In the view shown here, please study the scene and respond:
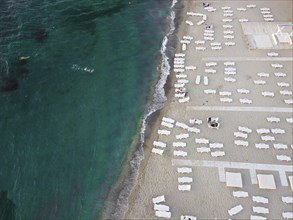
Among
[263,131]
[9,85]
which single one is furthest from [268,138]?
[9,85]

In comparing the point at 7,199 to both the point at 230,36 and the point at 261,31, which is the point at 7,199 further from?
the point at 261,31

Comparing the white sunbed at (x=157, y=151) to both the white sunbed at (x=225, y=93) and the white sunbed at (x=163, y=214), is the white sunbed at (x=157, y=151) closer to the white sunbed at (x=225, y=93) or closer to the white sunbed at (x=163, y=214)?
the white sunbed at (x=163, y=214)

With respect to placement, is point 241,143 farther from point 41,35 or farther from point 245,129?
point 41,35

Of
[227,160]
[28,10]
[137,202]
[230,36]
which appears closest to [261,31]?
[230,36]

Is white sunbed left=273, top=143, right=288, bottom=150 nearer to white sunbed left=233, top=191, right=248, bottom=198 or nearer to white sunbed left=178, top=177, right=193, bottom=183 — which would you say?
white sunbed left=233, top=191, right=248, bottom=198

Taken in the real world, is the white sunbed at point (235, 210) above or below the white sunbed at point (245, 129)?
below

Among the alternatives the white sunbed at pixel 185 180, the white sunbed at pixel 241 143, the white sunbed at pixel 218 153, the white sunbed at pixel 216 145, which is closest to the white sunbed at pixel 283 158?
the white sunbed at pixel 241 143
